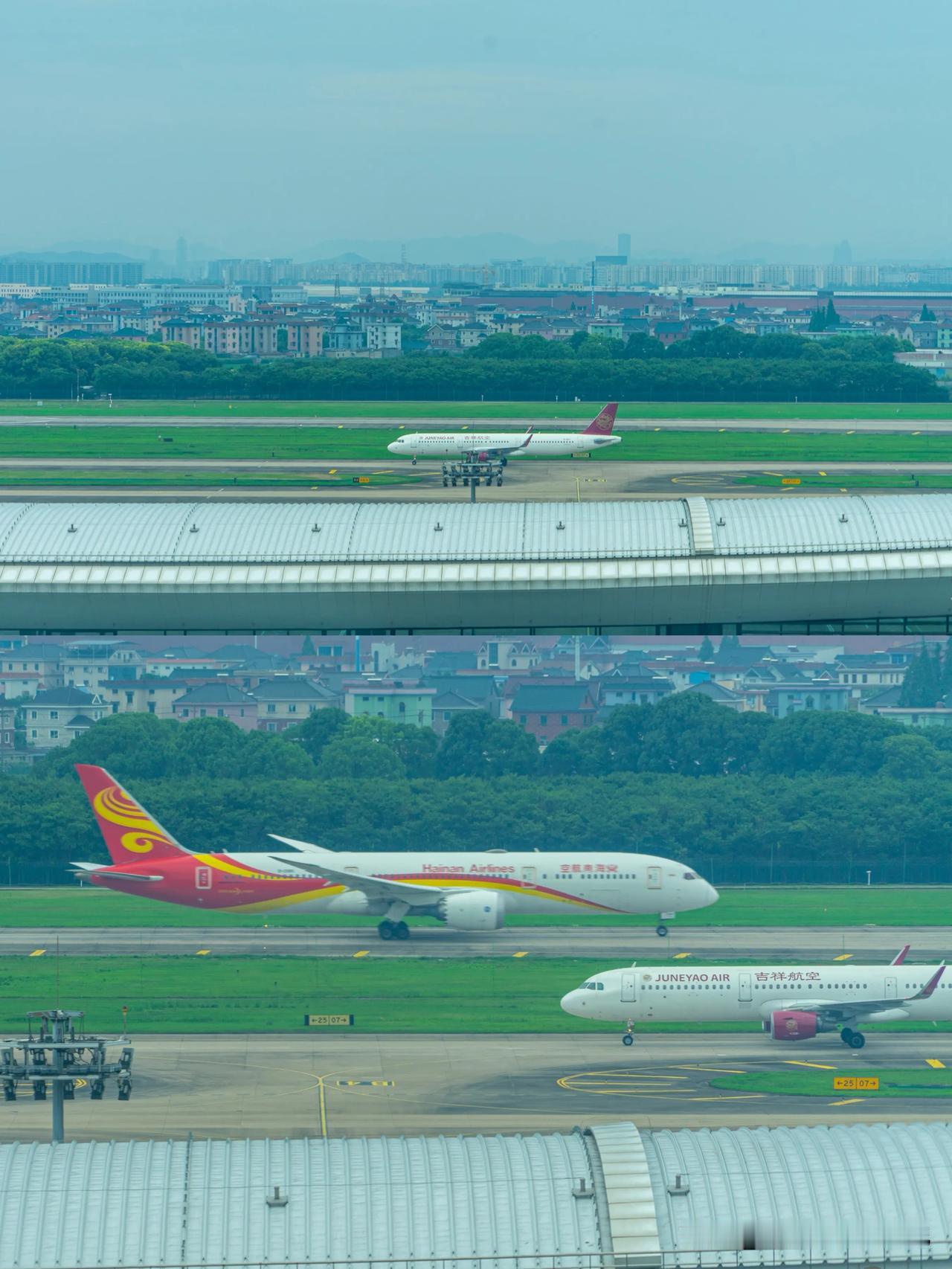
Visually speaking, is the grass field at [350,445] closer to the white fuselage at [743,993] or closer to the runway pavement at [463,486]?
the runway pavement at [463,486]

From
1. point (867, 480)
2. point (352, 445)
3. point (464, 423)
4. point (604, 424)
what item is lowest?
point (352, 445)

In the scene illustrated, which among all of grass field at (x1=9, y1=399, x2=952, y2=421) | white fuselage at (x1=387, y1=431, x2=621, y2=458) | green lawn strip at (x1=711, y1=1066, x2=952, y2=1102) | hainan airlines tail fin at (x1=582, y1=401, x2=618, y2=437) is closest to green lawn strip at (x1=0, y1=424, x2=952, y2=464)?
white fuselage at (x1=387, y1=431, x2=621, y2=458)

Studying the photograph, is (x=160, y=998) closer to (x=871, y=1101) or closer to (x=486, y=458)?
(x=871, y=1101)

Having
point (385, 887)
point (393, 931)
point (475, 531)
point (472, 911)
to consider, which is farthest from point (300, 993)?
point (475, 531)

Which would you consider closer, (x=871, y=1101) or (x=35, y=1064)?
(x=35, y=1064)

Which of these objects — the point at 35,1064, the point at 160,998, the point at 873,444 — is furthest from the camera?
the point at 873,444

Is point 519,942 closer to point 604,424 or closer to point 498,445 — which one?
point 498,445

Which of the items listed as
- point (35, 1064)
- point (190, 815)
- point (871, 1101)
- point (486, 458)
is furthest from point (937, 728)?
point (35, 1064)
